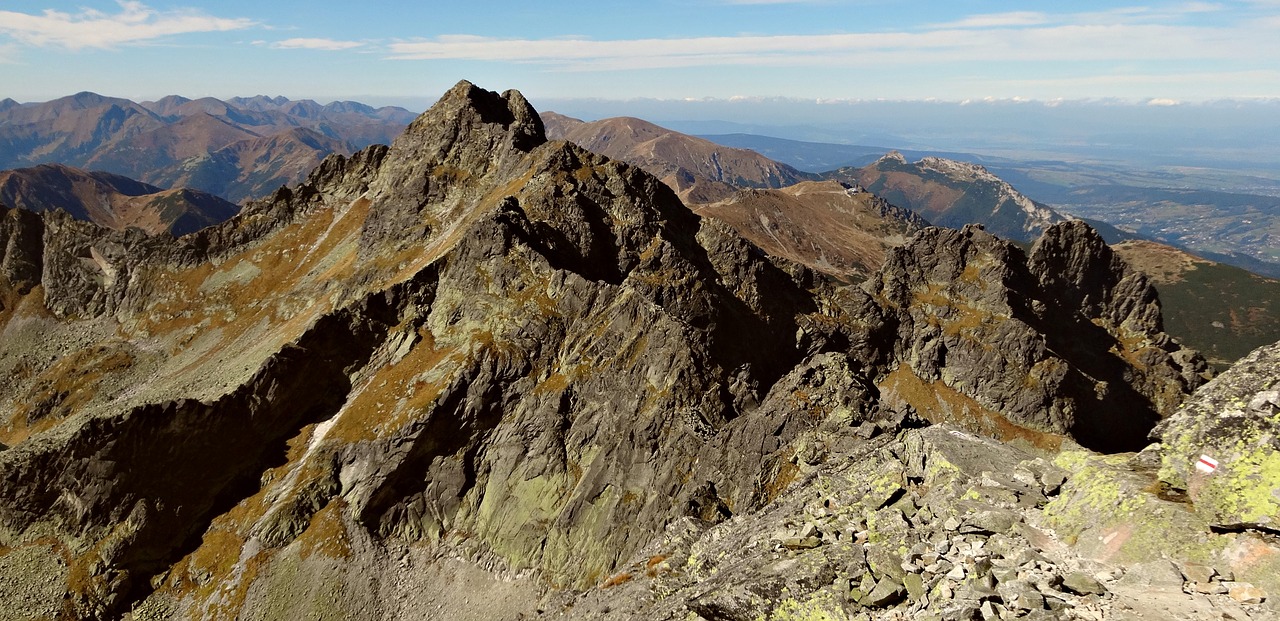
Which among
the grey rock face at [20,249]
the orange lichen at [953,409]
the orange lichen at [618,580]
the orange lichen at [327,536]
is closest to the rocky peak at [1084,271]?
the orange lichen at [953,409]

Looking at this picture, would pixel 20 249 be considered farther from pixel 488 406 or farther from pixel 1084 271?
pixel 1084 271

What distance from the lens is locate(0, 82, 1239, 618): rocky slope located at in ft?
139

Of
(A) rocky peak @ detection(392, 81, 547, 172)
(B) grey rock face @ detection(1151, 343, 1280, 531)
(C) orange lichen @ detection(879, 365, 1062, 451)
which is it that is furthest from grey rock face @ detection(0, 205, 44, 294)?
(C) orange lichen @ detection(879, 365, 1062, 451)

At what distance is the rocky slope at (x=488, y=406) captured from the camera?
1665 inches

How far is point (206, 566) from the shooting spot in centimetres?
5956

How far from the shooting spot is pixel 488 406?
6844 centimetres

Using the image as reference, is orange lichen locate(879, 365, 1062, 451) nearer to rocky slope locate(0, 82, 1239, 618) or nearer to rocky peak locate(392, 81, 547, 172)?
rocky slope locate(0, 82, 1239, 618)

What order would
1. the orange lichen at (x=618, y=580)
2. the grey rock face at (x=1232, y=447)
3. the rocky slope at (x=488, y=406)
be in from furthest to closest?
the rocky slope at (x=488, y=406), the orange lichen at (x=618, y=580), the grey rock face at (x=1232, y=447)

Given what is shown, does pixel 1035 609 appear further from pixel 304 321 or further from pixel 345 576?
pixel 304 321

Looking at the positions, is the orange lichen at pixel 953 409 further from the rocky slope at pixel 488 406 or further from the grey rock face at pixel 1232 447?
the grey rock face at pixel 1232 447

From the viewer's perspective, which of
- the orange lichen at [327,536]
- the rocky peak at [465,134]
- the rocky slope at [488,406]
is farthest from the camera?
the rocky peak at [465,134]

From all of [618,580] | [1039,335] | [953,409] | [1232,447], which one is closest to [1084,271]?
[1039,335]

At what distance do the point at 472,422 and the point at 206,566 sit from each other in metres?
28.6

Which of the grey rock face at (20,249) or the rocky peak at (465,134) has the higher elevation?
the rocky peak at (465,134)
